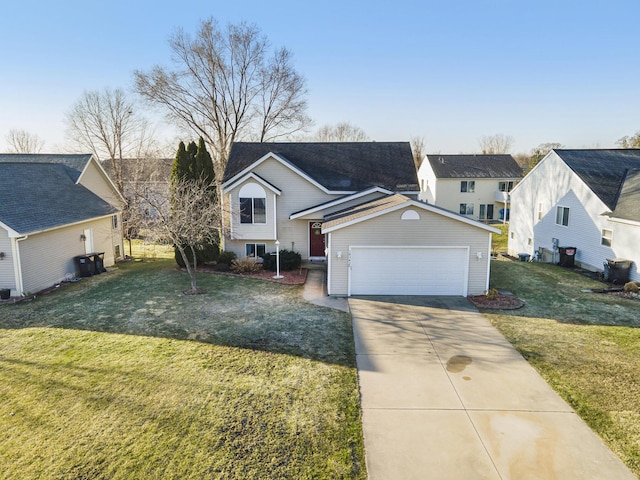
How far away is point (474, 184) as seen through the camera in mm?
43188

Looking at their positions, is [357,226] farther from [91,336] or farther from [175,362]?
[91,336]

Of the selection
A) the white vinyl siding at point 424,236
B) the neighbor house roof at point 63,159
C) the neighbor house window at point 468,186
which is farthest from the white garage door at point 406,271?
the neighbor house window at point 468,186

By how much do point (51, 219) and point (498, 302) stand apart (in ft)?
57.6

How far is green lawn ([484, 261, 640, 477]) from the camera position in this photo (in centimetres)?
693

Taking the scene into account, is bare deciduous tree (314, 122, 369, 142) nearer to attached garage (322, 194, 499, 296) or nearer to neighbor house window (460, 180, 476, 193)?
neighbor house window (460, 180, 476, 193)

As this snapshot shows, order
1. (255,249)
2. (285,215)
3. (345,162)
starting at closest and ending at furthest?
(285,215)
(255,249)
(345,162)

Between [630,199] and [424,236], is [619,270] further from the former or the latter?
[424,236]

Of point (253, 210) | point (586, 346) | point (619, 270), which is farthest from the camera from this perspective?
point (253, 210)

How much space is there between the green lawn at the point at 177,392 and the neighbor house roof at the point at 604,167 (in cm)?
1449

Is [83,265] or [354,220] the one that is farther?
[83,265]

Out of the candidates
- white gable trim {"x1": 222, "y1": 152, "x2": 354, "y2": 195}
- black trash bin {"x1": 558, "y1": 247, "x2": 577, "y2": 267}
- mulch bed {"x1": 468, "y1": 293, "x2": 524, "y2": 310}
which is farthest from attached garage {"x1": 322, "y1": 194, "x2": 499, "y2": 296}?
black trash bin {"x1": 558, "y1": 247, "x2": 577, "y2": 267}

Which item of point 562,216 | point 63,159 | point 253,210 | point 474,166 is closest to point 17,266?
point 253,210

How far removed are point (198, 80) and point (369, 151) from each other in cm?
1875

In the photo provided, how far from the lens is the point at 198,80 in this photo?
3388 cm
